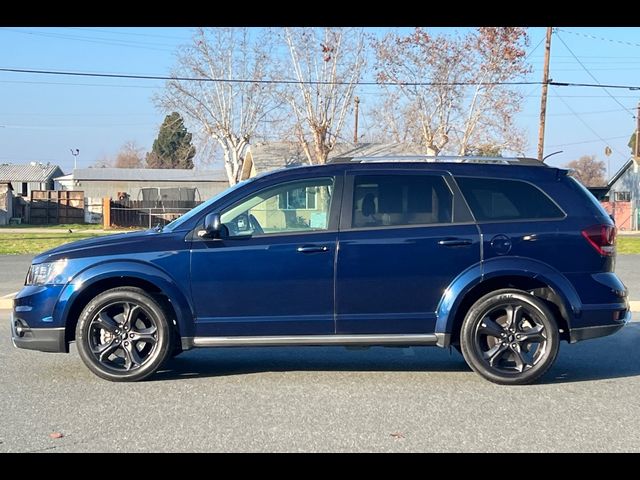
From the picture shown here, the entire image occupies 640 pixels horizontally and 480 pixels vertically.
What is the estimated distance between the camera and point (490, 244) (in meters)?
6.10

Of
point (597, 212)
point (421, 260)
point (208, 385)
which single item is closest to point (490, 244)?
point (421, 260)

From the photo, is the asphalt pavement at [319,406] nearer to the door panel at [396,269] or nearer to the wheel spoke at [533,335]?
the wheel spoke at [533,335]

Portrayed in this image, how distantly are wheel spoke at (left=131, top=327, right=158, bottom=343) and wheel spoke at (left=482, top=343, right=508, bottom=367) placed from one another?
282cm

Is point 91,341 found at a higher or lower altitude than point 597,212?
lower

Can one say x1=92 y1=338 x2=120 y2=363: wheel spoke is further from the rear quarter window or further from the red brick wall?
the red brick wall

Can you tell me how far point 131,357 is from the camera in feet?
20.1

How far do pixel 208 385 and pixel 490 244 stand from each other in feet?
8.79

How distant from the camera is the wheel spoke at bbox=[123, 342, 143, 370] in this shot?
6129 millimetres

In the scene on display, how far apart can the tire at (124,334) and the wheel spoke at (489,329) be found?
2660 millimetres

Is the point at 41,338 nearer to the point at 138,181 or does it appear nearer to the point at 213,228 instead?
the point at 213,228

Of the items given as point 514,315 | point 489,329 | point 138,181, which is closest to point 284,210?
point 489,329

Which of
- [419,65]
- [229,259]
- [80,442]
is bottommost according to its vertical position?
[80,442]

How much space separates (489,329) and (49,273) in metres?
3.78

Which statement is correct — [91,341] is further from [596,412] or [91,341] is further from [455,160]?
[596,412]
